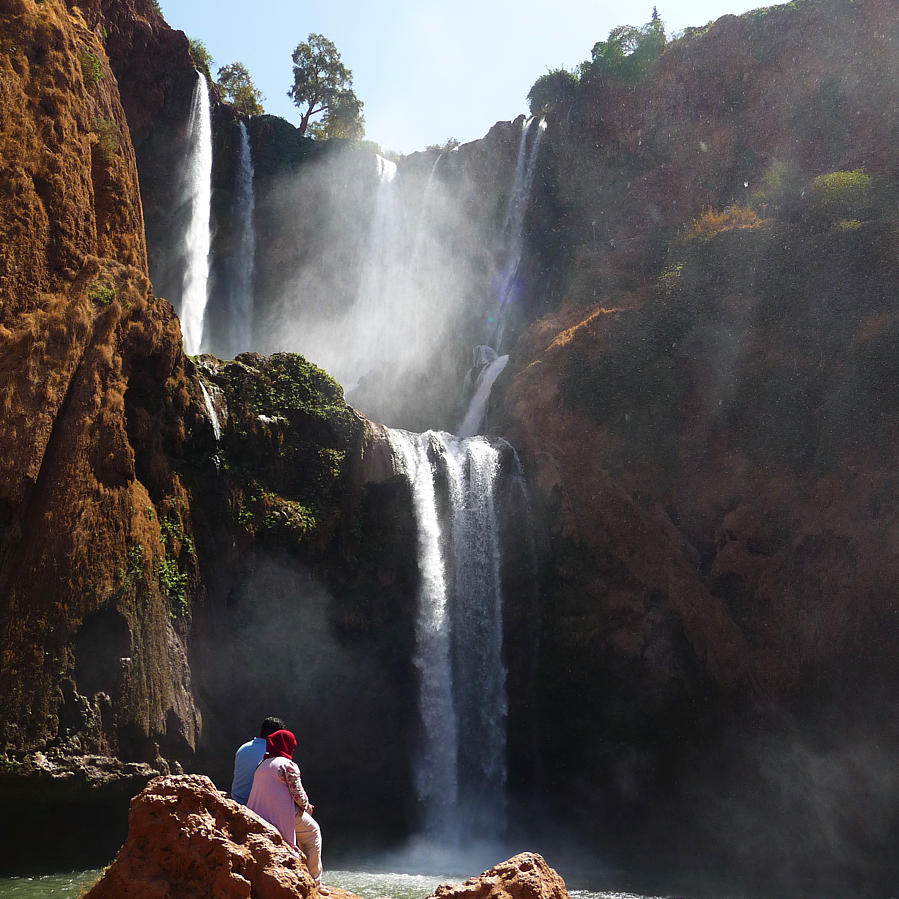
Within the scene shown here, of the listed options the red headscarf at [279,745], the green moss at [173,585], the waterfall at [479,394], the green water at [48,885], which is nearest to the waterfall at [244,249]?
the waterfall at [479,394]

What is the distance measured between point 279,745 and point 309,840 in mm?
870

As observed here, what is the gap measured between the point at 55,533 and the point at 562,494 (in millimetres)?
13144

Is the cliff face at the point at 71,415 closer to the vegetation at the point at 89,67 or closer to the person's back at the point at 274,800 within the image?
the vegetation at the point at 89,67

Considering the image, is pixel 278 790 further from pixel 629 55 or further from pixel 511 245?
pixel 629 55

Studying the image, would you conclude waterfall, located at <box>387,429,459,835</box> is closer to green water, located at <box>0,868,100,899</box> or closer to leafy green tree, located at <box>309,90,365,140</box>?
green water, located at <box>0,868,100,899</box>

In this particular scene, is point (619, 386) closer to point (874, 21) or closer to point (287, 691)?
point (287, 691)

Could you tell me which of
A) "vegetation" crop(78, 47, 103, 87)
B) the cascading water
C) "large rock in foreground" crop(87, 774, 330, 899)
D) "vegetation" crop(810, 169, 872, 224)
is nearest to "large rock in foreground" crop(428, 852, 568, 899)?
"large rock in foreground" crop(87, 774, 330, 899)

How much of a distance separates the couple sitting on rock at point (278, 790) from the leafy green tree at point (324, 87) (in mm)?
45136

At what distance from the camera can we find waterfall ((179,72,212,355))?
31.7 m

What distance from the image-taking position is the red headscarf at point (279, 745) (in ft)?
21.9

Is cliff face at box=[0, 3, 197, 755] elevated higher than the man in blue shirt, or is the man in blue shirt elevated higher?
cliff face at box=[0, 3, 197, 755]

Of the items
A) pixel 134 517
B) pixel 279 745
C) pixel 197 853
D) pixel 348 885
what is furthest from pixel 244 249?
pixel 197 853

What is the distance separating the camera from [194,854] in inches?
205

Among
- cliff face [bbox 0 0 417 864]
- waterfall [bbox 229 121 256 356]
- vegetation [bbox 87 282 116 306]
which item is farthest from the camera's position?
waterfall [bbox 229 121 256 356]
